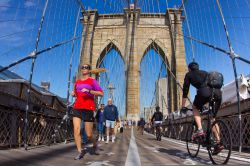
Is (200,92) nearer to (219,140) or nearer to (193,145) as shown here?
(219,140)

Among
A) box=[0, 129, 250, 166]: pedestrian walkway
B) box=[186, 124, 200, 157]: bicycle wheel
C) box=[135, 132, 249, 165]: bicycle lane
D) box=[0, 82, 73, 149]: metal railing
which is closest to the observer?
box=[0, 129, 250, 166]: pedestrian walkway

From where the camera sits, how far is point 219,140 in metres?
3.74

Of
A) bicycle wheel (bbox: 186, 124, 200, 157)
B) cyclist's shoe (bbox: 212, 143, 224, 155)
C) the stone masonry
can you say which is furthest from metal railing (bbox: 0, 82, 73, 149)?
the stone masonry

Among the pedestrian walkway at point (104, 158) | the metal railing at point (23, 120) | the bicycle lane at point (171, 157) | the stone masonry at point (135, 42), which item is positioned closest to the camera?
the pedestrian walkway at point (104, 158)

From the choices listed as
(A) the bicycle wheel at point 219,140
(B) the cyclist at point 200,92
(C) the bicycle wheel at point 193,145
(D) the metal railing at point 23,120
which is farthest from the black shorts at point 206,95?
(D) the metal railing at point 23,120

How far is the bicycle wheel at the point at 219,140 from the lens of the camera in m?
3.65

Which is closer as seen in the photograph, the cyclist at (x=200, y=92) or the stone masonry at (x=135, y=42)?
the cyclist at (x=200, y=92)

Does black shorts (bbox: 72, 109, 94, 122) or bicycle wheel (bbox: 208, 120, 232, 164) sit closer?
bicycle wheel (bbox: 208, 120, 232, 164)

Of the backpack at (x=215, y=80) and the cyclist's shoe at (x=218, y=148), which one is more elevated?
the backpack at (x=215, y=80)

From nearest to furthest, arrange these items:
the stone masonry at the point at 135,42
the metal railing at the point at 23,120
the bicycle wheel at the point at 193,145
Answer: the bicycle wheel at the point at 193,145 < the metal railing at the point at 23,120 < the stone masonry at the point at 135,42

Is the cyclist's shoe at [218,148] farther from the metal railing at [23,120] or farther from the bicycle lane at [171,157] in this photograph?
the metal railing at [23,120]

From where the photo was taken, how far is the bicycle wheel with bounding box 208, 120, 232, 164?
12.0 feet

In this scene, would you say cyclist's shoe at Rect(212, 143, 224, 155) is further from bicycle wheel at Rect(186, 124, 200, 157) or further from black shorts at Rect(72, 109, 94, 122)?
black shorts at Rect(72, 109, 94, 122)

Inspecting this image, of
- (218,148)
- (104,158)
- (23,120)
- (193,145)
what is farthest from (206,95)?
(23,120)
